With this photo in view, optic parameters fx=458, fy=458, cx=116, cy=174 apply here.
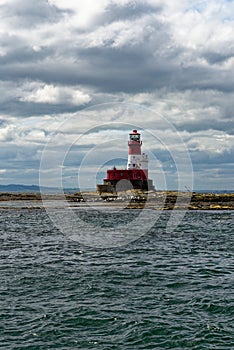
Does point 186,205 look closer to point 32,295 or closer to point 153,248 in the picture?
point 153,248

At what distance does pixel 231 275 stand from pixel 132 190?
247ft

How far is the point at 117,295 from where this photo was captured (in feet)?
63.0

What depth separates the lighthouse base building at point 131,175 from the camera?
10206cm

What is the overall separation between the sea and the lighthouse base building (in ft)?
219

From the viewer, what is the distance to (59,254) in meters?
29.8

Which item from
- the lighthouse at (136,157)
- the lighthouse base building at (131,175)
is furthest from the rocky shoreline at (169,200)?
the lighthouse at (136,157)

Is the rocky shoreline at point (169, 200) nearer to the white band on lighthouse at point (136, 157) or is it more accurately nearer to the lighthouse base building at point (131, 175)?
the lighthouse base building at point (131, 175)

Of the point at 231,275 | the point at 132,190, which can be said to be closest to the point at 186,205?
the point at 132,190

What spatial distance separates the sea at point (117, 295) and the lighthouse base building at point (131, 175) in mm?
66709

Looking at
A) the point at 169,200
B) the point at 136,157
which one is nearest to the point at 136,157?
the point at 136,157

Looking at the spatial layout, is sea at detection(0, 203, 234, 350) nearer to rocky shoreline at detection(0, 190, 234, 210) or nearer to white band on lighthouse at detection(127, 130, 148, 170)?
rocky shoreline at detection(0, 190, 234, 210)

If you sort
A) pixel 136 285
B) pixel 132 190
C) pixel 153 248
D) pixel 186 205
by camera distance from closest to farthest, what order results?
pixel 136 285
pixel 153 248
pixel 186 205
pixel 132 190

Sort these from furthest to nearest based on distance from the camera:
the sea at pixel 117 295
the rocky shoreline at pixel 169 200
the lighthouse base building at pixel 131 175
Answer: the lighthouse base building at pixel 131 175 → the rocky shoreline at pixel 169 200 → the sea at pixel 117 295

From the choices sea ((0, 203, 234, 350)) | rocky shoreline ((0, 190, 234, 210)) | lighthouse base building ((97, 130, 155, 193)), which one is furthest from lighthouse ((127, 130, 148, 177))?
sea ((0, 203, 234, 350))
